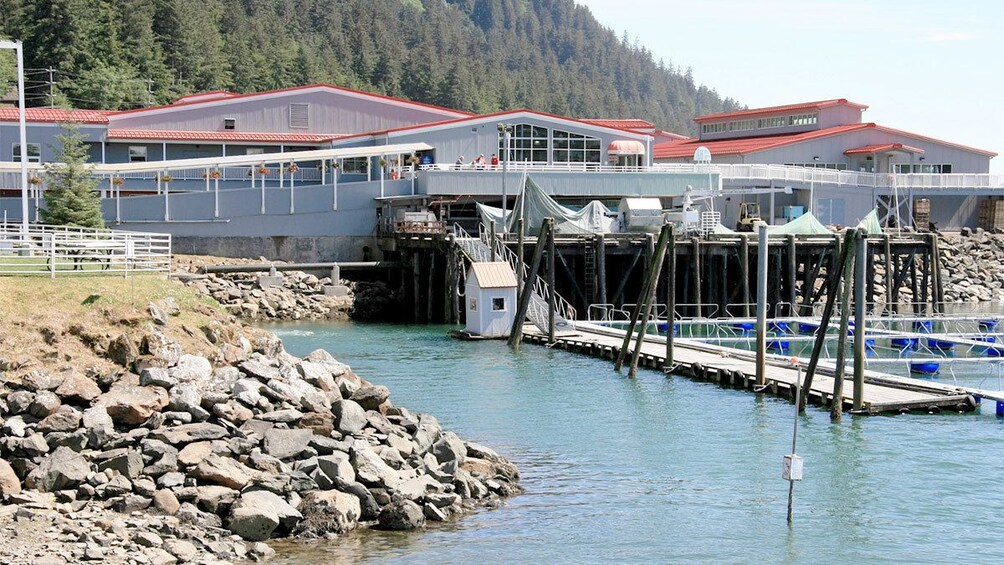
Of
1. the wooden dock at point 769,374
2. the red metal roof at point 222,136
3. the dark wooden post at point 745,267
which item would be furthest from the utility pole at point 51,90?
the wooden dock at point 769,374

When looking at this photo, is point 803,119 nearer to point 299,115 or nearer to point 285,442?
point 299,115

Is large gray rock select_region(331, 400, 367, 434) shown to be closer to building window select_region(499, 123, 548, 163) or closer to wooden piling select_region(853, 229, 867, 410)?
wooden piling select_region(853, 229, 867, 410)

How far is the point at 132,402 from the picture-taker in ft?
69.5

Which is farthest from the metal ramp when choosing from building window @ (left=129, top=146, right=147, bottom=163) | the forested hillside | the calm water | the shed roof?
the forested hillside

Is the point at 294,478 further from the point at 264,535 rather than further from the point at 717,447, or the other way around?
the point at 717,447

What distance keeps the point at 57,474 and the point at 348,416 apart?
5.27 metres

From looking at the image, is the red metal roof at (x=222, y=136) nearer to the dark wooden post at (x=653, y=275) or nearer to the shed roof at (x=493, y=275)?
the shed roof at (x=493, y=275)

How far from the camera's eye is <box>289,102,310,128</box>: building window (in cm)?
6944

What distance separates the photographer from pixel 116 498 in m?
19.2

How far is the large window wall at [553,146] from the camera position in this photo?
66125 millimetres

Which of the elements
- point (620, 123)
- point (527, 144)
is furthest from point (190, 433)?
point (620, 123)

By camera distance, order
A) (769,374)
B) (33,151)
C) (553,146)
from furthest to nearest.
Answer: (553,146) → (33,151) → (769,374)

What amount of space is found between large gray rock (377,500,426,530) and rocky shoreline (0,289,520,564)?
0.07ft

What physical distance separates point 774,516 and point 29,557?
39.1ft
